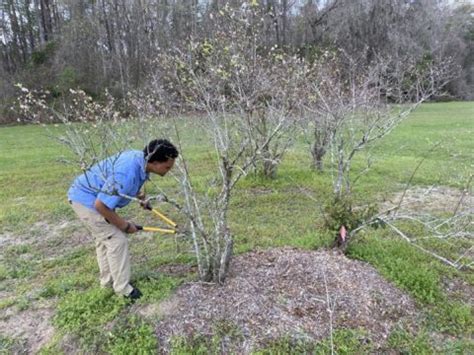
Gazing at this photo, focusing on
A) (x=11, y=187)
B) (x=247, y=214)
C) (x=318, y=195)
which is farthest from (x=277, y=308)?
(x=11, y=187)

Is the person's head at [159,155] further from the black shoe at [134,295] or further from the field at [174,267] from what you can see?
the black shoe at [134,295]

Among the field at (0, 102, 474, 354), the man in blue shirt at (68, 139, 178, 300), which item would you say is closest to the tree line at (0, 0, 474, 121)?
the field at (0, 102, 474, 354)

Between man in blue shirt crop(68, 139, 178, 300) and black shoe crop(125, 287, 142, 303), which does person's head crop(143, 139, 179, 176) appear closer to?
man in blue shirt crop(68, 139, 178, 300)

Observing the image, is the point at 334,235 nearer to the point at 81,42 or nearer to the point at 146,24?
the point at 146,24

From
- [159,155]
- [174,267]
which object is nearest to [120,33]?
[174,267]

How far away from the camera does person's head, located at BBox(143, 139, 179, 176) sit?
270 centimetres

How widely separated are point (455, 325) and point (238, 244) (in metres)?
2.04

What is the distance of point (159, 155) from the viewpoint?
273cm

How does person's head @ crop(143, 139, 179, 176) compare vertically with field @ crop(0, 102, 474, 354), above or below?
above

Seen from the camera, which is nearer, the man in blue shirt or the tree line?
the man in blue shirt

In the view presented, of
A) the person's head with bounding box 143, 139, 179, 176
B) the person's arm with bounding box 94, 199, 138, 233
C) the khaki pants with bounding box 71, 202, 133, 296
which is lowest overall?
the khaki pants with bounding box 71, 202, 133, 296

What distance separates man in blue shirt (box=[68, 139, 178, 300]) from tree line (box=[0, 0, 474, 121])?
55.3ft

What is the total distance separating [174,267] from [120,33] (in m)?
21.4

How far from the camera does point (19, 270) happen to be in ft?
12.3
